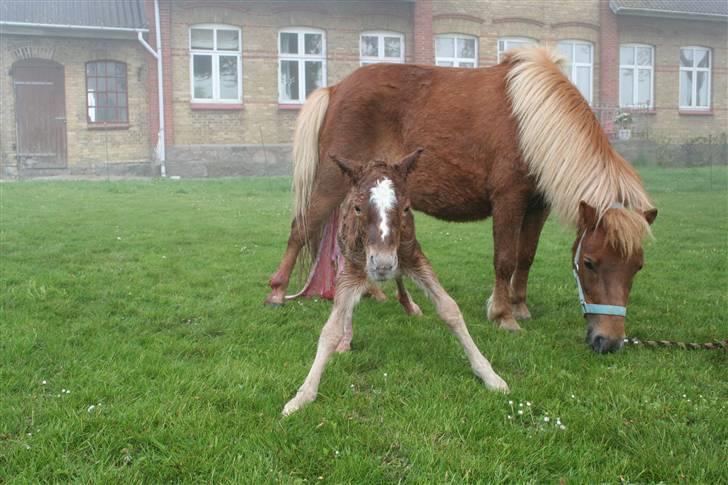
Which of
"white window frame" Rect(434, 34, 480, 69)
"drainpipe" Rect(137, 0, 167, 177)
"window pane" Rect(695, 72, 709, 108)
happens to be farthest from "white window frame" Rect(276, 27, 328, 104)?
"window pane" Rect(695, 72, 709, 108)

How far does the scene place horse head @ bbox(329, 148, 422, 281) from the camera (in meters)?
3.25

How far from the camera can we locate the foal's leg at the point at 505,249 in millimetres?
5023

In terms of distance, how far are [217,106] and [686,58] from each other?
18298mm

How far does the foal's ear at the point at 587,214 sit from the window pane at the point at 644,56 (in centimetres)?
2376

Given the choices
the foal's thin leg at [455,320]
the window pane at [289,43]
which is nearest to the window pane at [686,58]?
the window pane at [289,43]

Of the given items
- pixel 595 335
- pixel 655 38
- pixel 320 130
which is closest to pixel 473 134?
pixel 320 130

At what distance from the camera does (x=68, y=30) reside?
64.2ft

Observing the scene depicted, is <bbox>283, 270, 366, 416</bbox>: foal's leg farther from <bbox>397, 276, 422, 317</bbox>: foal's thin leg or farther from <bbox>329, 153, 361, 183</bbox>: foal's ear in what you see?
<bbox>397, 276, 422, 317</bbox>: foal's thin leg

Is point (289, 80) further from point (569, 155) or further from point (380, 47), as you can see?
point (569, 155)

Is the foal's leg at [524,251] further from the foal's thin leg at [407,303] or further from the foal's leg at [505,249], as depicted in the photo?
the foal's thin leg at [407,303]

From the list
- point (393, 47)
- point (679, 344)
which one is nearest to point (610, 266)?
point (679, 344)

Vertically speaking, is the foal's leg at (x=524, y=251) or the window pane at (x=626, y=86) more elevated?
the window pane at (x=626, y=86)

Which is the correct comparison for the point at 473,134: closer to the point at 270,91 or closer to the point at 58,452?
the point at 58,452

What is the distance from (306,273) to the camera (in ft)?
20.3
